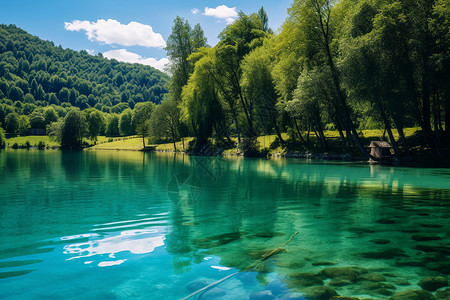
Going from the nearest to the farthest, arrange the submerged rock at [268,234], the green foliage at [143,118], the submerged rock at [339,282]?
the submerged rock at [339,282] < the submerged rock at [268,234] < the green foliage at [143,118]

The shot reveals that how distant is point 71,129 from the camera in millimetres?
93750

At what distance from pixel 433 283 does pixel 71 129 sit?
101569 mm

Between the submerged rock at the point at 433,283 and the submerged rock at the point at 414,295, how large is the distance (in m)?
0.22

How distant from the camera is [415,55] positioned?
28.3 metres

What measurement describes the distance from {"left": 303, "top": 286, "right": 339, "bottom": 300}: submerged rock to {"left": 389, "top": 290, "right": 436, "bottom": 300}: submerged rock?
844 millimetres

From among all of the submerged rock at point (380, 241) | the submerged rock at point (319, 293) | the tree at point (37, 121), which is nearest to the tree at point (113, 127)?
the tree at point (37, 121)

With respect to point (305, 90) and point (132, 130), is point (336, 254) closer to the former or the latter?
point (305, 90)

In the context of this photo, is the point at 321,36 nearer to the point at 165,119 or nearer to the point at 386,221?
the point at 386,221

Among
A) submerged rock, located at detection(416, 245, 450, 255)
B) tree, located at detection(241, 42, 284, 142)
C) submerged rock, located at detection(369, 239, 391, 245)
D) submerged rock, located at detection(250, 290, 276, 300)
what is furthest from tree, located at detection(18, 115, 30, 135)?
submerged rock, located at detection(416, 245, 450, 255)

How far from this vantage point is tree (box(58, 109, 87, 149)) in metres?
A: 92.8

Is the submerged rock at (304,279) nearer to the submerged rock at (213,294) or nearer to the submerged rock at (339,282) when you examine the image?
the submerged rock at (339,282)

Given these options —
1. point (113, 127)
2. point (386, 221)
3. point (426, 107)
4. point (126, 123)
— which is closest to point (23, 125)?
point (113, 127)

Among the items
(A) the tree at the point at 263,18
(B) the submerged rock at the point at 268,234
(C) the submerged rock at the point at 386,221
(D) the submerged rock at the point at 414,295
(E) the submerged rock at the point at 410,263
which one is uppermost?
(A) the tree at the point at 263,18

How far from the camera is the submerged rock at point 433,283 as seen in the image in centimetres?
489
